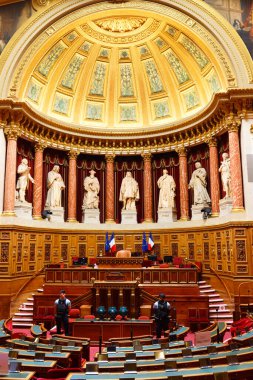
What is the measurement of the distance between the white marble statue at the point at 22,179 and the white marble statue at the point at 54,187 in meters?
1.88

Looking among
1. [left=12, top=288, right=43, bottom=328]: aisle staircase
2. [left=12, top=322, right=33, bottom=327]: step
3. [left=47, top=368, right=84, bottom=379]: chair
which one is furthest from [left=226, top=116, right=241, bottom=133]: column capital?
[left=47, top=368, right=84, bottom=379]: chair

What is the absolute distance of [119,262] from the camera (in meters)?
17.6

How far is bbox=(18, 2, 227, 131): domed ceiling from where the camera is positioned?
19.4 meters

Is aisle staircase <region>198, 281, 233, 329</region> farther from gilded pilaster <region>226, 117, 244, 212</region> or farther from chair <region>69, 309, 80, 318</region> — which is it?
chair <region>69, 309, 80, 318</region>

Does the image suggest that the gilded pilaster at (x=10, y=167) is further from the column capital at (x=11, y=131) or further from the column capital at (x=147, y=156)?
the column capital at (x=147, y=156)

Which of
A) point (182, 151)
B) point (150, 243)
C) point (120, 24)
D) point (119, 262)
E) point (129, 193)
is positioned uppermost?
point (120, 24)

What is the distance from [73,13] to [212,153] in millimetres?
10401

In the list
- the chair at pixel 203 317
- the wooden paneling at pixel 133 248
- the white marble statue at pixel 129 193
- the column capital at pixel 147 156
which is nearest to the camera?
the chair at pixel 203 317

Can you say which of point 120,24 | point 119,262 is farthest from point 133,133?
point 119,262

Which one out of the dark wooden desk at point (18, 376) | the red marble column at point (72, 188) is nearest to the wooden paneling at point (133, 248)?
the red marble column at point (72, 188)

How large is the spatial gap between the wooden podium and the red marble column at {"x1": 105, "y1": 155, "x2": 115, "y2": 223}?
4.65m

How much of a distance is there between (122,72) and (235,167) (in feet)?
33.2

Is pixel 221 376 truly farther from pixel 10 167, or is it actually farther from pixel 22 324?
pixel 10 167

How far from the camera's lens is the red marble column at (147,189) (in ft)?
72.9
